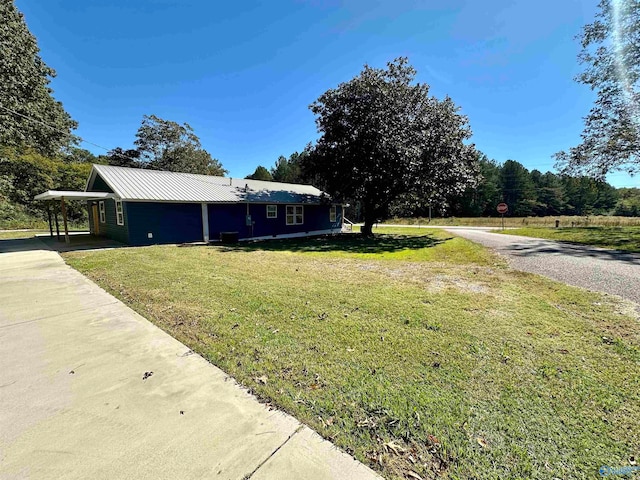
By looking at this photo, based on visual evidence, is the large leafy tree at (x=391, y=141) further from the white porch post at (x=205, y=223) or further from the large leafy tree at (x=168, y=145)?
the large leafy tree at (x=168, y=145)

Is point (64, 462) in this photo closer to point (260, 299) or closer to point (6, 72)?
point (260, 299)

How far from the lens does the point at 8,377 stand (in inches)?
114

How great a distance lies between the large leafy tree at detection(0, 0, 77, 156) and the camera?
16.0m

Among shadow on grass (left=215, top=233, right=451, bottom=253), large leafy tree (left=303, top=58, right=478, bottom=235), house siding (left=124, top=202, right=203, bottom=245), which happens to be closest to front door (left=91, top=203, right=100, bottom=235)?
house siding (left=124, top=202, right=203, bottom=245)

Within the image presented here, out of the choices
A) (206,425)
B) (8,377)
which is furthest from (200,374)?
(8,377)

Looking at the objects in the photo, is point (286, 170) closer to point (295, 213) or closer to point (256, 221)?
point (295, 213)

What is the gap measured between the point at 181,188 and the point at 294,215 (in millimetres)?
7065

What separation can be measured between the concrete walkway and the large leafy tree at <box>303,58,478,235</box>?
559 inches

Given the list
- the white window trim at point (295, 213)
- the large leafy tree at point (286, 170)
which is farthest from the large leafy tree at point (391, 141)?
the large leafy tree at point (286, 170)

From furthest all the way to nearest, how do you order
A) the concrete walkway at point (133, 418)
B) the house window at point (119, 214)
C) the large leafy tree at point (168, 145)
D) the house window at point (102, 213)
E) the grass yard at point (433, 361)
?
the large leafy tree at point (168, 145) < the house window at point (102, 213) < the house window at point (119, 214) < the grass yard at point (433, 361) < the concrete walkway at point (133, 418)

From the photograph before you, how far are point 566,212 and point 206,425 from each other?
8268cm

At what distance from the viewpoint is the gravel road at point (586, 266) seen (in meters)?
5.97

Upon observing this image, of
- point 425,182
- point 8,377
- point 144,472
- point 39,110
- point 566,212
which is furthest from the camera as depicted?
point 566,212

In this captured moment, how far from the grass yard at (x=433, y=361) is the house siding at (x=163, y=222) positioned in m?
6.77
